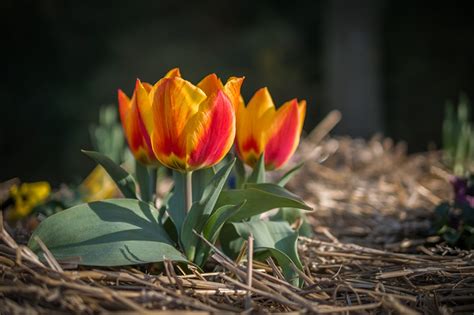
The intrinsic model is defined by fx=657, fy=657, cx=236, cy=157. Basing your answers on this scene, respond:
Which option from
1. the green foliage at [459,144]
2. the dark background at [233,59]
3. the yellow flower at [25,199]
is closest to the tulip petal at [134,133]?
the yellow flower at [25,199]

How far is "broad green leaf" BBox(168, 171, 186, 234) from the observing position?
1.19 m

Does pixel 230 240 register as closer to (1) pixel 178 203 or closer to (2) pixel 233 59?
(1) pixel 178 203

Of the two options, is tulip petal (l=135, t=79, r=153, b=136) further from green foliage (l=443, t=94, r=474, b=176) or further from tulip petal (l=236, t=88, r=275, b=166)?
green foliage (l=443, t=94, r=474, b=176)

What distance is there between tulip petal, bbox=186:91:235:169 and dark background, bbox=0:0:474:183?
3008mm

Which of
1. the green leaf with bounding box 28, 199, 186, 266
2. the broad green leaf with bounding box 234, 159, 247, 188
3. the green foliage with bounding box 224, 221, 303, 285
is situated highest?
the broad green leaf with bounding box 234, 159, 247, 188

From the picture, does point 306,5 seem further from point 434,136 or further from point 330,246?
point 330,246

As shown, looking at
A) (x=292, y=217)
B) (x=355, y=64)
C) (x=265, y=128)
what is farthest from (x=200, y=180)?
(x=355, y=64)

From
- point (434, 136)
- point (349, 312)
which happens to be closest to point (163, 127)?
point (349, 312)

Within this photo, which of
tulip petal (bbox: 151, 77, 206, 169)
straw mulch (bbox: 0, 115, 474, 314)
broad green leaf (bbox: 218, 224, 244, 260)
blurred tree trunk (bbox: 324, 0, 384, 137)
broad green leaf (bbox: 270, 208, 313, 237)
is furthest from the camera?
blurred tree trunk (bbox: 324, 0, 384, 137)

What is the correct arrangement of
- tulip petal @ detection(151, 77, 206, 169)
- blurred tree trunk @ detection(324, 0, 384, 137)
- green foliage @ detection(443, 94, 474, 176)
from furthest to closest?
blurred tree trunk @ detection(324, 0, 384, 137), green foliage @ detection(443, 94, 474, 176), tulip petal @ detection(151, 77, 206, 169)

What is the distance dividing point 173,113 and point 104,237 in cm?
23

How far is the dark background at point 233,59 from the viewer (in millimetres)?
4133

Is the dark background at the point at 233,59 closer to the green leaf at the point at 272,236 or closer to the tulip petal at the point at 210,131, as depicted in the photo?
the green leaf at the point at 272,236

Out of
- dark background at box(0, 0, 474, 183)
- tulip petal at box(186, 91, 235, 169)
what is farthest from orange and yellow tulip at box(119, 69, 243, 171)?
dark background at box(0, 0, 474, 183)
